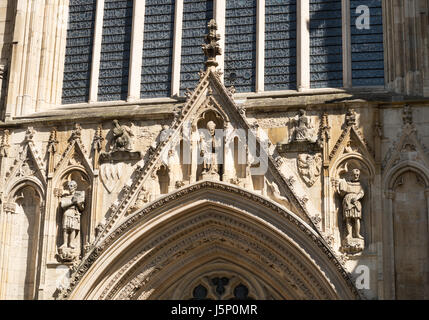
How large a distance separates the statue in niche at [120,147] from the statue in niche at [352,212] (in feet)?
13.4

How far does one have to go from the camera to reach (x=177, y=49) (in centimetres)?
2183

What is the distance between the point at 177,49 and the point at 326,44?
10.2 feet

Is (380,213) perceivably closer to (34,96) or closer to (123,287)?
(123,287)

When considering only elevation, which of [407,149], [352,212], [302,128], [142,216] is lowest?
[352,212]

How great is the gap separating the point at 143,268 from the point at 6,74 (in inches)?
206

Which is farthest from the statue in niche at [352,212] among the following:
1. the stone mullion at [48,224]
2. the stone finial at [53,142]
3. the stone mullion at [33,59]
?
the stone mullion at [33,59]

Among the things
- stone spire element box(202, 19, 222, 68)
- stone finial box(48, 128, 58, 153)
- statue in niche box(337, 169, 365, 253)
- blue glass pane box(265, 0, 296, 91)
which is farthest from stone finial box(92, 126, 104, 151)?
statue in niche box(337, 169, 365, 253)

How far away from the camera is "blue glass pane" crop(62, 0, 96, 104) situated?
72.6ft

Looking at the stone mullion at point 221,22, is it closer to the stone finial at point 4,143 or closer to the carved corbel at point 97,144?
the carved corbel at point 97,144

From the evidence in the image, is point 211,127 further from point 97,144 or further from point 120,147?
point 97,144

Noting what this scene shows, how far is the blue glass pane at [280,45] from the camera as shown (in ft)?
69.5

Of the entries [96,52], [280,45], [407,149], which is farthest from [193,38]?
[407,149]

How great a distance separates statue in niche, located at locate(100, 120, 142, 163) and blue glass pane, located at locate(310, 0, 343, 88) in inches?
149
